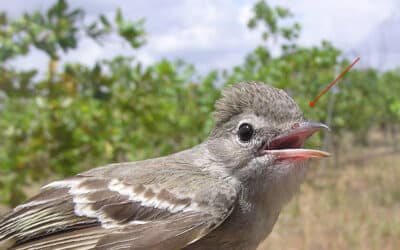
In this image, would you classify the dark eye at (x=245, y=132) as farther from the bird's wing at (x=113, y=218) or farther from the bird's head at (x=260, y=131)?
the bird's wing at (x=113, y=218)

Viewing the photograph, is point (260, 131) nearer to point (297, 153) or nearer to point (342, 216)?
point (297, 153)

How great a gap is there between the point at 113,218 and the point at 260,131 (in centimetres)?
78

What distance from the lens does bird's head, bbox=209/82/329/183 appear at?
88.5 inches

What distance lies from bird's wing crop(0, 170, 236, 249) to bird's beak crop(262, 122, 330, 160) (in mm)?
277

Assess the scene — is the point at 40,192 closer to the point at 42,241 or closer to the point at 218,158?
the point at 42,241

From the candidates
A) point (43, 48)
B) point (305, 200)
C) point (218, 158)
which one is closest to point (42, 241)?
point (218, 158)

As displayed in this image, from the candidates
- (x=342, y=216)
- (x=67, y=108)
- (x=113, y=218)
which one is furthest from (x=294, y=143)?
(x=342, y=216)

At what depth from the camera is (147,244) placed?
6.98ft

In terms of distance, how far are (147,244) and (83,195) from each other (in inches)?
15.8

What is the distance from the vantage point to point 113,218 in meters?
2.25

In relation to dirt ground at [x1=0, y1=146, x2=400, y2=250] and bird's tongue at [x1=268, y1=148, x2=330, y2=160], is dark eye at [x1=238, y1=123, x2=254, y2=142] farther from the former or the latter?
dirt ground at [x1=0, y1=146, x2=400, y2=250]

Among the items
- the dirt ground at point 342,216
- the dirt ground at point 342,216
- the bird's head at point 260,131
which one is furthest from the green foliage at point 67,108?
the dirt ground at point 342,216

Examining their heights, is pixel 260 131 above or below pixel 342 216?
above

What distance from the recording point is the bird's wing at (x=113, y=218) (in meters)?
2.13
